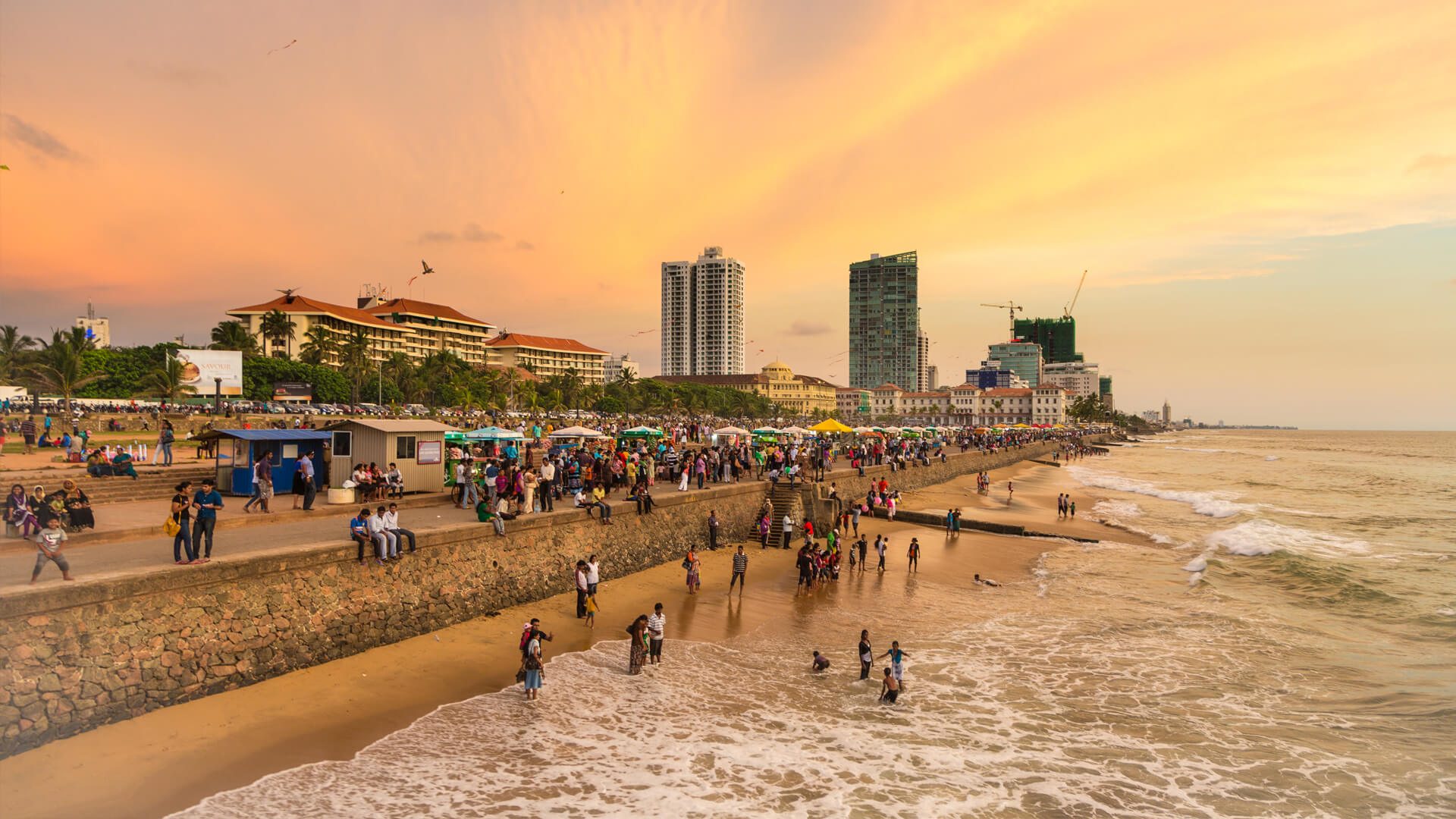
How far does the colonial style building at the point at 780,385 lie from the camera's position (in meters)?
179

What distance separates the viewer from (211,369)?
4188 centimetres

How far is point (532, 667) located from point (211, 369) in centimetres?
4376

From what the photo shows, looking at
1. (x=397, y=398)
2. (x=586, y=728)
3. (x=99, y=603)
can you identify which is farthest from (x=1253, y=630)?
(x=397, y=398)

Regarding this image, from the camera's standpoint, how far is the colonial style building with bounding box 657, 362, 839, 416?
179 meters

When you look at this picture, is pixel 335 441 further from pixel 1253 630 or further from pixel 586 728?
pixel 1253 630

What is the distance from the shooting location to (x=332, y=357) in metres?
94.8

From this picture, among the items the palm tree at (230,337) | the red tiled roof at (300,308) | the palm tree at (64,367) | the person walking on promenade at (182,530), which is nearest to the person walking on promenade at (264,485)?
the person walking on promenade at (182,530)

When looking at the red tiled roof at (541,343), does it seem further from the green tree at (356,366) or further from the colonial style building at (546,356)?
the green tree at (356,366)

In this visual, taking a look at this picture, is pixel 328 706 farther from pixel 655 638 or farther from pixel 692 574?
pixel 692 574

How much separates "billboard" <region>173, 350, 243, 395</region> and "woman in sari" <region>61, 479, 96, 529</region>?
34814 mm

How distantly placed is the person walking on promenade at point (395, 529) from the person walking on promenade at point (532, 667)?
12.7 feet

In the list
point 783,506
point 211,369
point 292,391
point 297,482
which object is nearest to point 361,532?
point 297,482

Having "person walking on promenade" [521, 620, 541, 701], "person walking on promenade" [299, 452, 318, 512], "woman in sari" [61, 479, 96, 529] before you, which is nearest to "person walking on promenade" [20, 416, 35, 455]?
"person walking on promenade" [299, 452, 318, 512]

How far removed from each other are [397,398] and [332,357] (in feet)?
79.4
